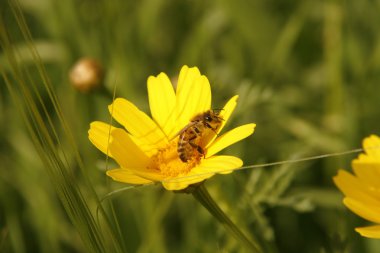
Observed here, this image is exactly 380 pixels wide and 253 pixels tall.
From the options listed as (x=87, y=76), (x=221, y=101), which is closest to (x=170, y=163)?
(x=87, y=76)

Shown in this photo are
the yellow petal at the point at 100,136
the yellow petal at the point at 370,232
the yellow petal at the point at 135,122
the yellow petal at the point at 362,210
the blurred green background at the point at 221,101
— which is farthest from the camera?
the blurred green background at the point at 221,101

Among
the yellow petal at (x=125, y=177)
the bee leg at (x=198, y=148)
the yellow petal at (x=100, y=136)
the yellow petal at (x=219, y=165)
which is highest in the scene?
the yellow petal at (x=100, y=136)

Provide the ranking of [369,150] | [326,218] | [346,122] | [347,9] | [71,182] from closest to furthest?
1. [71,182]
2. [369,150]
3. [346,122]
4. [326,218]
5. [347,9]

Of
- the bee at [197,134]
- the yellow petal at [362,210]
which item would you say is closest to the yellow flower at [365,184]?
the yellow petal at [362,210]

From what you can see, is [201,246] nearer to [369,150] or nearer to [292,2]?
[369,150]

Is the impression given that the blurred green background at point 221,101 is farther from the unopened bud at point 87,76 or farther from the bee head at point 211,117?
the bee head at point 211,117

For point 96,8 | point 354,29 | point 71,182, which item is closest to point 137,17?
point 96,8

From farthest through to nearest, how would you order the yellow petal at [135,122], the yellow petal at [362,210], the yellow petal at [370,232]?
the yellow petal at [135,122] → the yellow petal at [362,210] → the yellow petal at [370,232]
